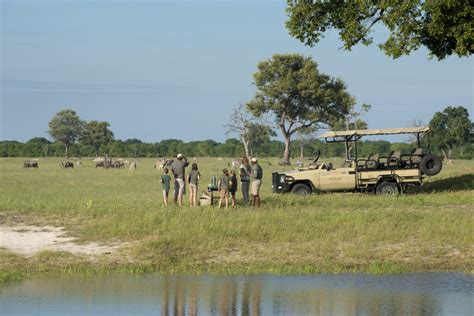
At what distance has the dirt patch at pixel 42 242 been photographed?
69.1ft

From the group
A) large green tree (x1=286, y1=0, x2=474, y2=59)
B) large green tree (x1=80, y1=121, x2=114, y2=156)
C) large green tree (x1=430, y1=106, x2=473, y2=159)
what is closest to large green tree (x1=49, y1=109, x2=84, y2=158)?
large green tree (x1=80, y1=121, x2=114, y2=156)

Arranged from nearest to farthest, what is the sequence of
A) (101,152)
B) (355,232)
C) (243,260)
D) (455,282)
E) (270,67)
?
(455,282) < (243,260) < (355,232) < (270,67) < (101,152)

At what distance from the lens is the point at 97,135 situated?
16725 cm

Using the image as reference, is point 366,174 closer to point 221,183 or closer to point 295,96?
point 221,183

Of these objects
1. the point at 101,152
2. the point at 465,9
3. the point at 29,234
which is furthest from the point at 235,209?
the point at 101,152

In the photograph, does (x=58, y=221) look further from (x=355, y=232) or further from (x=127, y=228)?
(x=355, y=232)

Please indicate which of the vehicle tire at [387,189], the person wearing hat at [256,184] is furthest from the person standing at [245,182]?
the vehicle tire at [387,189]

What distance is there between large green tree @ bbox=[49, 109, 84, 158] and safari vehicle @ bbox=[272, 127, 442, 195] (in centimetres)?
13582

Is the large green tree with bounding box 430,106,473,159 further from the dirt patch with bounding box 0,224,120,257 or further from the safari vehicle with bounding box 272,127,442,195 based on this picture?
the dirt patch with bounding box 0,224,120,257

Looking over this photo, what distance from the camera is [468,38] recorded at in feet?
104

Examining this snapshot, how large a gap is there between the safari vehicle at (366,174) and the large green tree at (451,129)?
81555 mm

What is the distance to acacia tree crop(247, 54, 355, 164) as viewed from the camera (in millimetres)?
95250

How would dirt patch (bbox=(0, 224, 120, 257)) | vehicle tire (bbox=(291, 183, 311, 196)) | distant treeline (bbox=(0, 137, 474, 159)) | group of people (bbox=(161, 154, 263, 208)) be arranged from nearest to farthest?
dirt patch (bbox=(0, 224, 120, 257)), group of people (bbox=(161, 154, 263, 208)), vehicle tire (bbox=(291, 183, 311, 196)), distant treeline (bbox=(0, 137, 474, 159))

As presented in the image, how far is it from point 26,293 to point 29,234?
23.7ft
